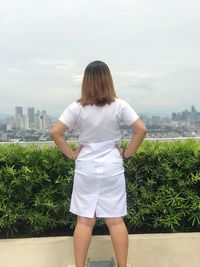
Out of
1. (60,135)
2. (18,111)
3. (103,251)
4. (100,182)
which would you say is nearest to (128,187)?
(103,251)

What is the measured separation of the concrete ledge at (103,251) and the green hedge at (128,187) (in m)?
0.23

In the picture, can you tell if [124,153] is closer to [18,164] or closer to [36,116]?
[18,164]

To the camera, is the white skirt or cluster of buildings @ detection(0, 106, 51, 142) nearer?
the white skirt

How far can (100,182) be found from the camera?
3562mm

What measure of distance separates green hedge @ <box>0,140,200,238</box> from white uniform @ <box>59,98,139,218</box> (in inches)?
29.9

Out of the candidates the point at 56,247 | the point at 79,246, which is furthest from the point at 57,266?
the point at 79,246

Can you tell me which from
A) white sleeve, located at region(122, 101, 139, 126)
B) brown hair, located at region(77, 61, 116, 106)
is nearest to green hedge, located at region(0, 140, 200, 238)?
white sleeve, located at region(122, 101, 139, 126)

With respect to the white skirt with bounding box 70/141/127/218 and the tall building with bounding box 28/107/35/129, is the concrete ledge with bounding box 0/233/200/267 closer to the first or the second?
the white skirt with bounding box 70/141/127/218

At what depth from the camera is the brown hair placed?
11.5ft

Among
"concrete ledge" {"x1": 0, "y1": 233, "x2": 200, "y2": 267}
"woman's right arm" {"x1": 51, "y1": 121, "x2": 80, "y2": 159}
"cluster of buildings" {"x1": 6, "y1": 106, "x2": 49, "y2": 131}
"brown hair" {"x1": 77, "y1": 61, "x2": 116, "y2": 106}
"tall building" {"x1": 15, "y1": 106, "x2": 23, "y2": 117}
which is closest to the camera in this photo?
"brown hair" {"x1": 77, "y1": 61, "x2": 116, "y2": 106}

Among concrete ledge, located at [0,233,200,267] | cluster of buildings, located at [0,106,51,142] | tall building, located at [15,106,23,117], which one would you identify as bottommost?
concrete ledge, located at [0,233,200,267]

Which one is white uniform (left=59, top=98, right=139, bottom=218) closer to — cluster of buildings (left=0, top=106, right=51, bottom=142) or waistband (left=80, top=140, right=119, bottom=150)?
waistband (left=80, top=140, right=119, bottom=150)

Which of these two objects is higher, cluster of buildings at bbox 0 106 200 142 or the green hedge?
cluster of buildings at bbox 0 106 200 142

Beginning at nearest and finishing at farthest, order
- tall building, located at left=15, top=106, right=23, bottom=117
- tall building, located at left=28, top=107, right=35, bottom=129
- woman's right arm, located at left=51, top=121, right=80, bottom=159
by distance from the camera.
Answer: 1. woman's right arm, located at left=51, top=121, right=80, bottom=159
2. tall building, located at left=28, top=107, right=35, bottom=129
3. tall building, located at left=15, top=106, right=23, bottom=117
